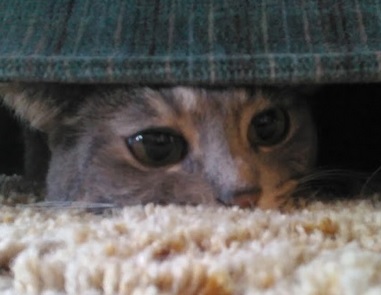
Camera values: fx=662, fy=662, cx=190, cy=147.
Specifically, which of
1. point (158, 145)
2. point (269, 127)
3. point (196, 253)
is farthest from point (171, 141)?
point (196, 253)

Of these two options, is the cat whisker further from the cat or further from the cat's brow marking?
the cat's brow marking

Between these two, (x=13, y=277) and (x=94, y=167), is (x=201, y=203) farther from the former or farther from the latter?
(x=13, y=277)

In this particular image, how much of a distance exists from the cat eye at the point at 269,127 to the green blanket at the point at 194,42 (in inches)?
7.3

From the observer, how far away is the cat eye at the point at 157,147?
107cm

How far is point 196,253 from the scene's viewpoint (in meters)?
0.66

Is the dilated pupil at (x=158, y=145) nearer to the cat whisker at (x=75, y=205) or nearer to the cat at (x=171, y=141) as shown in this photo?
the cat at (x=171, y=141)

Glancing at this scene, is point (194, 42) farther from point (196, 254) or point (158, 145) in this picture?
point (196, 254)

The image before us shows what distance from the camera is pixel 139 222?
80 centimetres

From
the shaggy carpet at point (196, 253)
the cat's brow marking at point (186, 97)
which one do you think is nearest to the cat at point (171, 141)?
the cat's brow marking at point (186, 97)

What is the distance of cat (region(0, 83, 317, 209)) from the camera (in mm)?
1013

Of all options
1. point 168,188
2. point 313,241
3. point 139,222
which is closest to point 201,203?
point 168,188

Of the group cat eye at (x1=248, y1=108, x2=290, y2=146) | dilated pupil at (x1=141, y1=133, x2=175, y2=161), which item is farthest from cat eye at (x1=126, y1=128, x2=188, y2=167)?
cat eye at (x1=248, y1=108, x2=290, y2=146)

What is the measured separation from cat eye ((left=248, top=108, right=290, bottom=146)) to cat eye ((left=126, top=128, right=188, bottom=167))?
12 cm


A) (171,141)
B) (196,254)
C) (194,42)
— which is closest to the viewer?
(196,254)
